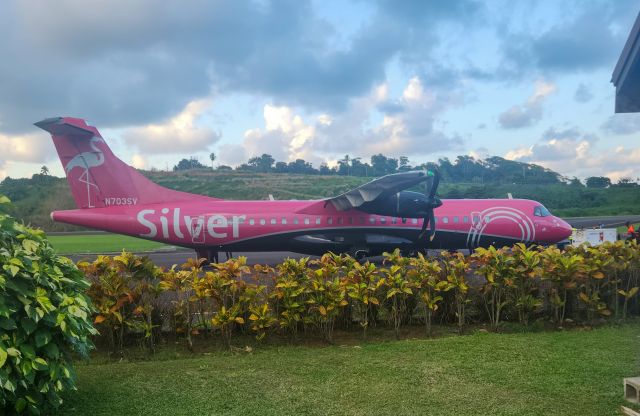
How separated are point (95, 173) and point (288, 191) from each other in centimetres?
4198

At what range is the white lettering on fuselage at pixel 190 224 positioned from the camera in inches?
728

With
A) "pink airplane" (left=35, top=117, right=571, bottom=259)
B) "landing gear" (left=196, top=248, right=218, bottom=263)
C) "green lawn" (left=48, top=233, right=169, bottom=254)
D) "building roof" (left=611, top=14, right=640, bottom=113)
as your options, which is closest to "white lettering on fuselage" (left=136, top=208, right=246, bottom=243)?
"pink airplane" (left=35, top=117, right=571, bottom=259)

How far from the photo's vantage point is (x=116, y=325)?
23.0 ft

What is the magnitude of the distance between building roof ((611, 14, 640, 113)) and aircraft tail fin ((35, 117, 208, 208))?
17464 millimetres

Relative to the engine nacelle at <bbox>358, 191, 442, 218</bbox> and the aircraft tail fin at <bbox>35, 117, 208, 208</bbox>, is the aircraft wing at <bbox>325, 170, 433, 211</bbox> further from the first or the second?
the aircraft tail fin at <bbox>35, 117, 208, 208</bbox>

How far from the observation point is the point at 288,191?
6012 centimetres

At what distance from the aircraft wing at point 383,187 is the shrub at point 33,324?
1292cm

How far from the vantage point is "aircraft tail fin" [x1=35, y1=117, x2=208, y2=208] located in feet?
58.7

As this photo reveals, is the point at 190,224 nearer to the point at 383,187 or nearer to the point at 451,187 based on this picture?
the point at 383,187

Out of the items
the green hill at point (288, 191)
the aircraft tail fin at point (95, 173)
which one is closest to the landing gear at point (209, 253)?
the aircraft tail fin at point (95, 173)

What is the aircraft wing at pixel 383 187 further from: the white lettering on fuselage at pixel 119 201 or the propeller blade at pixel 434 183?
the white lettering on fuselage at pixel 119 201

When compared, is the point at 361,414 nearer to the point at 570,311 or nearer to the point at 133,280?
the point at 133,280

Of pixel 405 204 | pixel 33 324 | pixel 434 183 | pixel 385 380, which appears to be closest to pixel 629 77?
pixel 385 380

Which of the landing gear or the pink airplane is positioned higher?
the pink airplane
